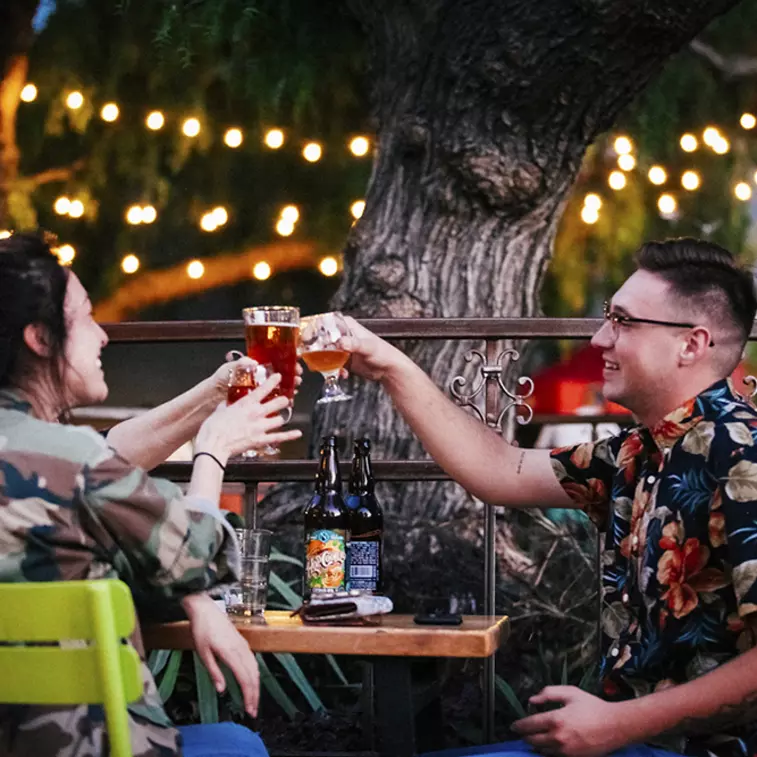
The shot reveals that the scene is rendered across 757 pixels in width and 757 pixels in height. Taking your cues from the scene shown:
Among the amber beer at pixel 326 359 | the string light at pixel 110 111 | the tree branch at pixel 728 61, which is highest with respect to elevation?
the tree branch at pixel 728 61

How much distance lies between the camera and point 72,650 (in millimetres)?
1636

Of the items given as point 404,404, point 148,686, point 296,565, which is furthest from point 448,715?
point 148,686

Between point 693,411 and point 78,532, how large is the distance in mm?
1124

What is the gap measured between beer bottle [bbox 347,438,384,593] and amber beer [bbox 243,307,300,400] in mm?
360

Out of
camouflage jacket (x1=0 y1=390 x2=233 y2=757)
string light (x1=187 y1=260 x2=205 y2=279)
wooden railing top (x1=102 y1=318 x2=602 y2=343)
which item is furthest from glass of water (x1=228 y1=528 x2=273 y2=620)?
string light (x1=187 y1=260 x2=205 y2=279)

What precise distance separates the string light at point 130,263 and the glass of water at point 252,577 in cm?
547

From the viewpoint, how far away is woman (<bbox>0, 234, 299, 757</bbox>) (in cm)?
180

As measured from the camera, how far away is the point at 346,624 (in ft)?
7.36

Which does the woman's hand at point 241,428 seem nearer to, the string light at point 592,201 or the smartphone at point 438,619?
the smartphone at point 438,619

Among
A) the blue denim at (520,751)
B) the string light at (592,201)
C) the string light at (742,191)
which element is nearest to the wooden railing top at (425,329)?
the blue denim at (520,751)

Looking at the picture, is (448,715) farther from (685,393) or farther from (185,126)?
(185,126)

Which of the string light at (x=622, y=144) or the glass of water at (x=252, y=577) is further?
the string light at (x=622, y=144)

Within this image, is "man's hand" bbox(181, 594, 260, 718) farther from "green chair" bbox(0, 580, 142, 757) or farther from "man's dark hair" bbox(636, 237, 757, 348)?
"man's dark hair" bbox(636, 237, 757, 348)

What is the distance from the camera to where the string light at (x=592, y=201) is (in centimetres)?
761
